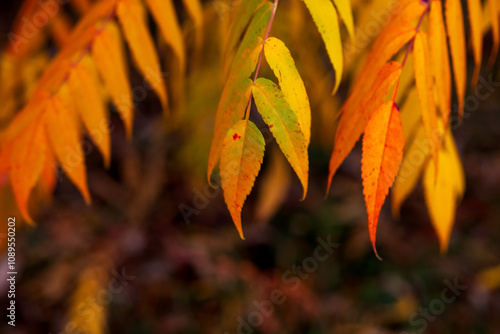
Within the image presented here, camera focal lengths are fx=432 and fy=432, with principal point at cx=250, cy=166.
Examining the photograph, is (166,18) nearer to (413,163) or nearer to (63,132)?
(63,132)

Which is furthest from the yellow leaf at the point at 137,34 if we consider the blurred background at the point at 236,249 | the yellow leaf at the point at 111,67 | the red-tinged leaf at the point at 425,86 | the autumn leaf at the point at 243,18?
the blurred background at the point at 236,249

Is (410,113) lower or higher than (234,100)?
lower

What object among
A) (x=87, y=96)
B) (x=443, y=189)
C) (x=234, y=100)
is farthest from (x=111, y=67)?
(x=443, y=189)

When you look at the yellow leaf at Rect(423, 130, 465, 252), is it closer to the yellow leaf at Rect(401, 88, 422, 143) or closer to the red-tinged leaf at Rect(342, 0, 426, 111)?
the yellow leaf at Rect(401, 88, 422, 143)

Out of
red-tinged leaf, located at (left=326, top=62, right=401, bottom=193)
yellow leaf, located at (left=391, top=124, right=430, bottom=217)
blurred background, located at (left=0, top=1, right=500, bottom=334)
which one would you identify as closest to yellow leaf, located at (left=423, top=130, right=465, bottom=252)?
yellow leaf, located at (left=391, top=124, right=430, bottom=217)

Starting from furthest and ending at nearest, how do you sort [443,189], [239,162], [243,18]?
[443,189], [243,18], [239,162]
